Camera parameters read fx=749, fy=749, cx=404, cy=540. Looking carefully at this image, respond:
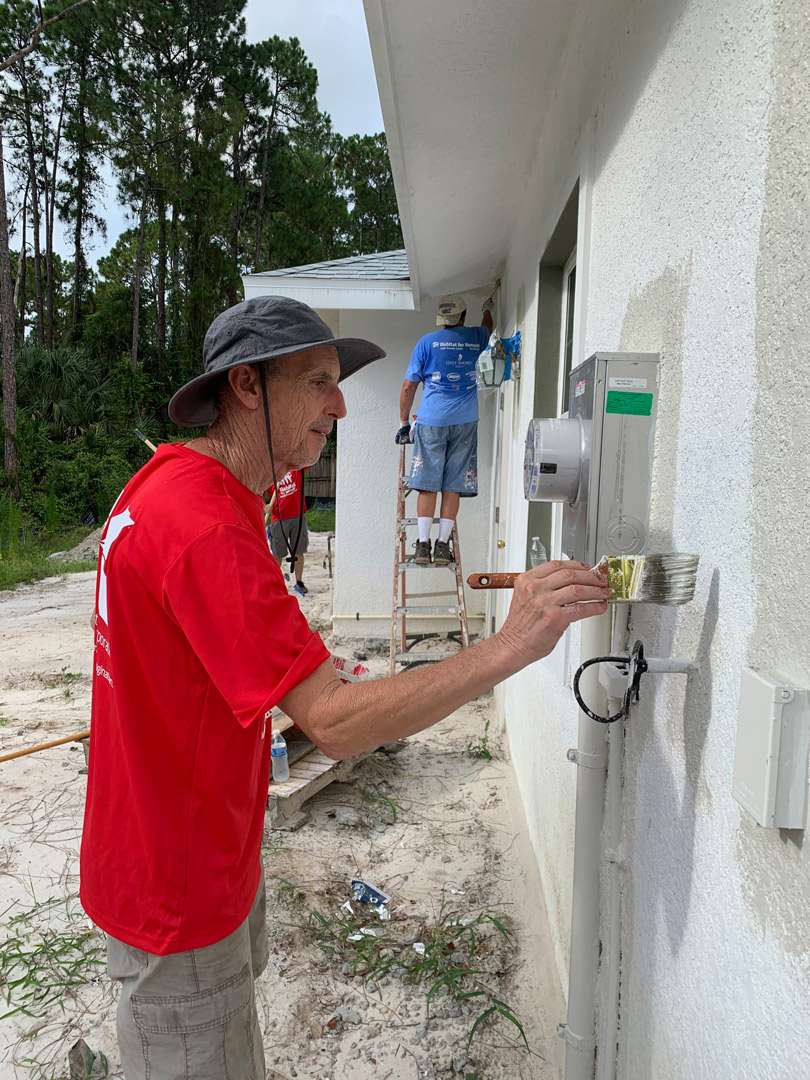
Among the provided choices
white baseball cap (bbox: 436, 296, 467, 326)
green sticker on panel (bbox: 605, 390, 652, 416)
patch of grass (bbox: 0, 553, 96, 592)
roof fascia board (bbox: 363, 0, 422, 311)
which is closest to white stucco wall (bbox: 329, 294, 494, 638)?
white baseball cap (bbox: 436, 296, 467, 326)

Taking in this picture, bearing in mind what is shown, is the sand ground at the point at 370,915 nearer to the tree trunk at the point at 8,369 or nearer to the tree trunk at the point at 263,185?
the tree trunk at the point at 8,369

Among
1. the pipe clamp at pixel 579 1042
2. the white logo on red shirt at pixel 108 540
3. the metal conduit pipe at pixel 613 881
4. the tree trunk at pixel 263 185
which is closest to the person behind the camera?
the white logo on red shirt at pixel 108 540

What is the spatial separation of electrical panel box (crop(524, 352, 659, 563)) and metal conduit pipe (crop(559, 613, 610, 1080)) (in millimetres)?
284

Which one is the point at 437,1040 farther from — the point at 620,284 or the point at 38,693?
the point at 38,693

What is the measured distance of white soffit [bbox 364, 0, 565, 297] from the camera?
262 centimetres

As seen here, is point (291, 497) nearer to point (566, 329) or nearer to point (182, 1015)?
point (566, 329)

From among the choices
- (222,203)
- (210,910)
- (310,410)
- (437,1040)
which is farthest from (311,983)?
(222,203)

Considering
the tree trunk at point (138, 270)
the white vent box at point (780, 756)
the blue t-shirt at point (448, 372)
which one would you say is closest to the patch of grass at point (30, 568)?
the blue t-shirt at point (448, 372)

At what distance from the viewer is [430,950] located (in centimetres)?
288

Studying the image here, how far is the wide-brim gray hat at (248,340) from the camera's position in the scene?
1.60 meters

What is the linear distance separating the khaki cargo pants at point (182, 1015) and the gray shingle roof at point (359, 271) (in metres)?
6.13

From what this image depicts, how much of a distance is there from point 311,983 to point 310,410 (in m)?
2.20

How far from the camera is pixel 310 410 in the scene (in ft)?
5.58

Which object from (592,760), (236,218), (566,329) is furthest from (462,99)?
(236,218)
